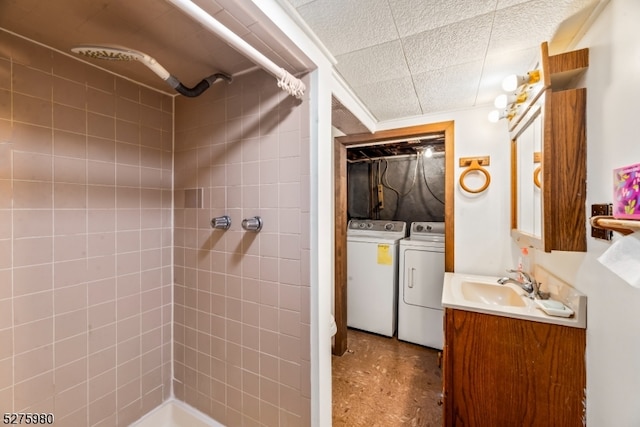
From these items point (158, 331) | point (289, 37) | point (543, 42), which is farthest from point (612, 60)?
point (158, 331)

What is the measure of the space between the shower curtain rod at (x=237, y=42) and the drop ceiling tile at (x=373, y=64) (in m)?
0.36

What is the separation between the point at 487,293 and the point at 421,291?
0.80 metres

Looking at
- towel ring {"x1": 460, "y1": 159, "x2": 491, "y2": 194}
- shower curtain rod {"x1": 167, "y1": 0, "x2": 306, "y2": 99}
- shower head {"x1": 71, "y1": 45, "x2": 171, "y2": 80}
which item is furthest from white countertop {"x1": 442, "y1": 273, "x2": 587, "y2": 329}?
shower head {"x1": 71, "y1": 45, "x2": 171, "y2": 80}

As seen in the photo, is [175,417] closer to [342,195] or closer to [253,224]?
[253,224]

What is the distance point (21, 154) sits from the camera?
1060 mm

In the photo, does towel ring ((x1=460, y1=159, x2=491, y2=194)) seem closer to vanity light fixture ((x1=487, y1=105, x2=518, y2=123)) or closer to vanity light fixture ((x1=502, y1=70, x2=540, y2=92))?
vanity light fixture ((x1=487, y1=105, x2=518, y2=123))

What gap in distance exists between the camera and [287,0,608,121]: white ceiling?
93cm

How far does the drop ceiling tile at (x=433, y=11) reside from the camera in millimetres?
904

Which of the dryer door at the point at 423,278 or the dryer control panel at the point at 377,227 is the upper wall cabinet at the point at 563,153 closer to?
the dryer door at the point at 423,278

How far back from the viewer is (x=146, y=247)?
149 centimetres

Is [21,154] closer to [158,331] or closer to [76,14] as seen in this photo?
[76,14]

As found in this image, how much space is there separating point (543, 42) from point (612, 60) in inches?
12.0

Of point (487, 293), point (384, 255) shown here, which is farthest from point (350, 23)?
point (384, 255)

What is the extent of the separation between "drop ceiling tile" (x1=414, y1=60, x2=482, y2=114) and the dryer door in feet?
4.31
